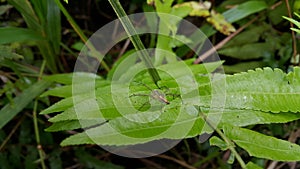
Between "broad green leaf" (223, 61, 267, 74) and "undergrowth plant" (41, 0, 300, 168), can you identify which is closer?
"undergrowth plant" (41, 0, 300, 168)

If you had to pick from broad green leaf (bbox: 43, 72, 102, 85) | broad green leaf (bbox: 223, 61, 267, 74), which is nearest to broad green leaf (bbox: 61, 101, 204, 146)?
broad green leaf (bbox: 43, 72, 102, 85)

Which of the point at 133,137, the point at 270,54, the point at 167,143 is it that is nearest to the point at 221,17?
the point at 270,54

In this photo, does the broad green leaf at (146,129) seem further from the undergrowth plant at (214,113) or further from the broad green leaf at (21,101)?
the broad green leaf at (21,101)

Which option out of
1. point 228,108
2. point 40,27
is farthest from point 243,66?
point 40,27

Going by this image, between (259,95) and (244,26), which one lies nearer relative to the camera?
(259,95)

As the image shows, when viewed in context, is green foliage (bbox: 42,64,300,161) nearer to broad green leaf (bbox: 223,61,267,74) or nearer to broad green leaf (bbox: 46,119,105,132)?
broad green leaf (bbox: 46,119,105,132)

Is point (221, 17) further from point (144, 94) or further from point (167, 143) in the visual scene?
point (144, 94)
